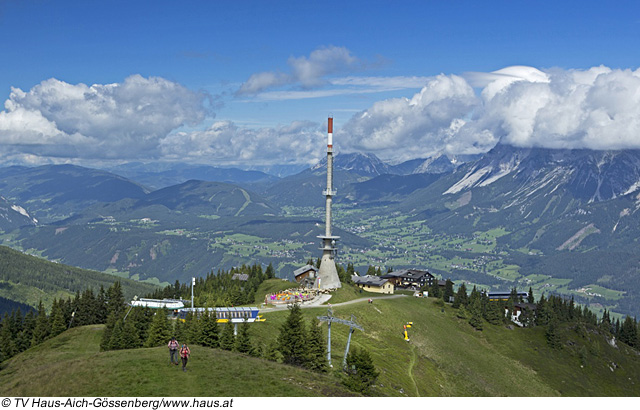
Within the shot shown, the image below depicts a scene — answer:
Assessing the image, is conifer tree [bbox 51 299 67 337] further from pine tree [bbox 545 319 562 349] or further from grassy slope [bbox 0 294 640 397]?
pine tree [bbox 545 319 562 349]

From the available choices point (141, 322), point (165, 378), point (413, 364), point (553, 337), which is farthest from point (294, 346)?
point (553, 337)

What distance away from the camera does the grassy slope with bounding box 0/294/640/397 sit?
49.6m

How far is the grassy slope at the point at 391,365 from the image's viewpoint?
49.6 metres

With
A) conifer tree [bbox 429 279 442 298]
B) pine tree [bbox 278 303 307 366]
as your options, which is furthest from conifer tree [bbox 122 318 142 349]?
conifer tree [bbox 429 279 442 298]

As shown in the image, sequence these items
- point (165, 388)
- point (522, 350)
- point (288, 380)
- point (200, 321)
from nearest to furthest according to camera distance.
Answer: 1. point (165, 388)
2. point (288, 380)
3. point (200, 321)
4. point (522, 350)

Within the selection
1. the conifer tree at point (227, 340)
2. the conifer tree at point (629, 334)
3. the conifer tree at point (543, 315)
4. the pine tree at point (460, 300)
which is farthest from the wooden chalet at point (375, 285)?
the conifer tree at point (227, 340)

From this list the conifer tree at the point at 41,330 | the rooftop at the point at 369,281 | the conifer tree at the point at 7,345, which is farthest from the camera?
the rooftop at the point at 369,281

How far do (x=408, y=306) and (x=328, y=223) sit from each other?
29535mm

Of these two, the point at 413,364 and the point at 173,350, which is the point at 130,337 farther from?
the point at 413,364

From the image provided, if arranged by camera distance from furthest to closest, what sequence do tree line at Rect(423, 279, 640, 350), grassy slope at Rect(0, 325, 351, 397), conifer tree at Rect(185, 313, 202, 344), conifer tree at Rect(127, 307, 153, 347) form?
tree line at Rect(423, 279, 640, 350)
conifer tree at Rect(127, 307, 153, 347)
conifer tree at Rect(185, 313, 202, 344)
grassy slope at Rect(0, 325, 351, 397)

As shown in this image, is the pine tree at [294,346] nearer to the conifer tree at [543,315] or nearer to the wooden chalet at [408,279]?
the conifer tree at [543,315]

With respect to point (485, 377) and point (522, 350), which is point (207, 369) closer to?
point (485, 377)
